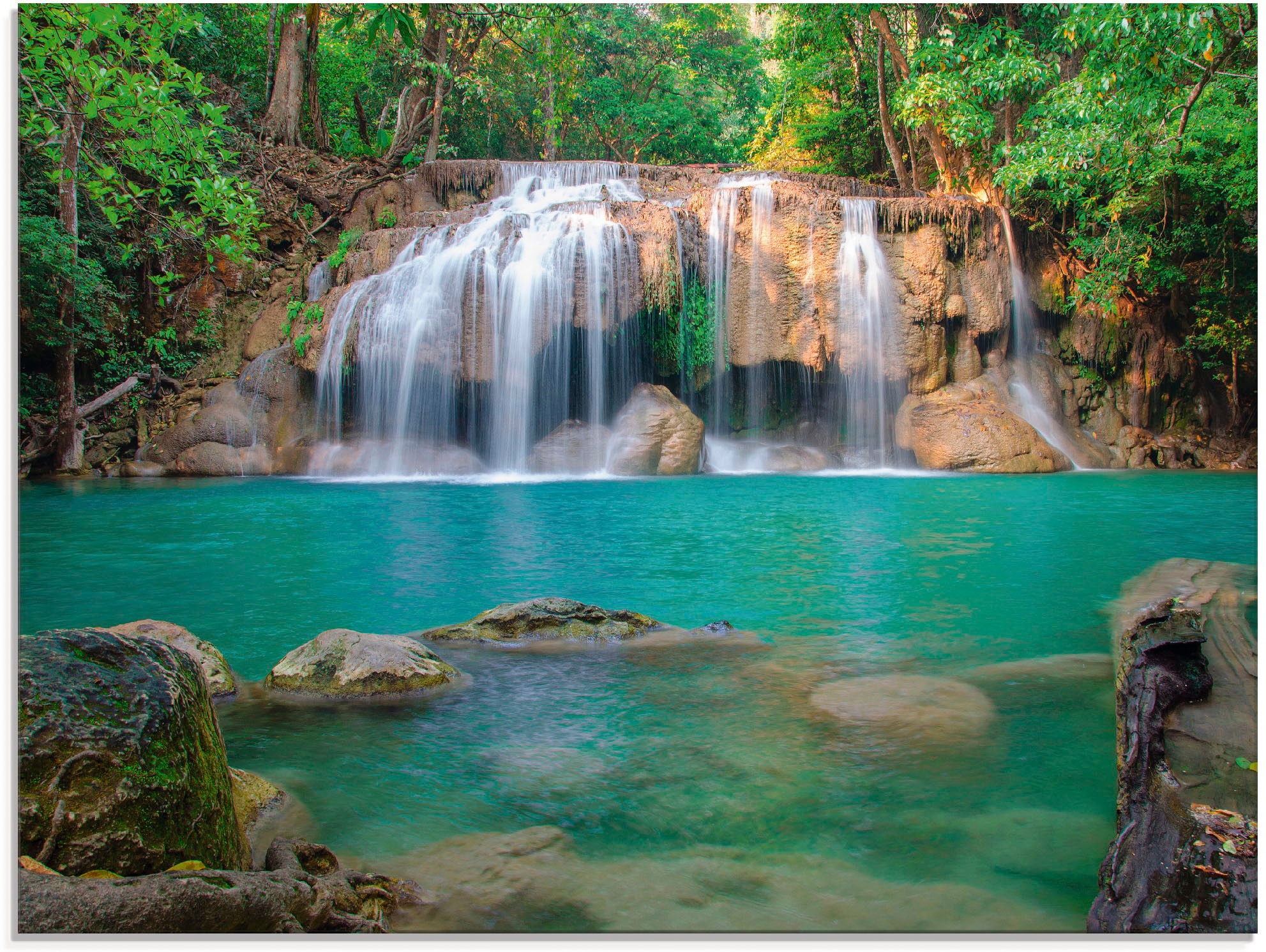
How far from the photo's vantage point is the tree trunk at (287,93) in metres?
20.0

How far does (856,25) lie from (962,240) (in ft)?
27.0

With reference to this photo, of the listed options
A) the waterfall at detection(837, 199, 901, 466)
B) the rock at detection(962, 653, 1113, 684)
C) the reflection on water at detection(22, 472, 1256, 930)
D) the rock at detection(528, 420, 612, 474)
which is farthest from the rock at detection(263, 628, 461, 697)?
the waterfall at detection(837, 199, 901, 466)

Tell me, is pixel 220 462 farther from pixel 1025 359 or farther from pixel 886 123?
pixel 886 123

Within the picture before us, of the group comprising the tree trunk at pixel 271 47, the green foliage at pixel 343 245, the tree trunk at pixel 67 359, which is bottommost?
the tree trunk at pixel 67 359

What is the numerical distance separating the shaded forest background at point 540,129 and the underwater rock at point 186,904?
3143 millimetres

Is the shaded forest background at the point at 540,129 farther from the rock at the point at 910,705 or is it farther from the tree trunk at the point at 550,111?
the rock at the point at 910,705

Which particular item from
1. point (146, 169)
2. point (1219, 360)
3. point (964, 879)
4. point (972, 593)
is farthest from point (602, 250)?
point (964, 879)

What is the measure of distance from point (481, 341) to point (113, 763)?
13274 millimetres

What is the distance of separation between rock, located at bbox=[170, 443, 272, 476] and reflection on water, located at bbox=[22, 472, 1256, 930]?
510 centimetres

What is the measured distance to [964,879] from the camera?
2404mm

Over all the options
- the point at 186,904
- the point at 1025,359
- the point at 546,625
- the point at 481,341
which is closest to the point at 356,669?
the point at 546,625

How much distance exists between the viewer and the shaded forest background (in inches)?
265

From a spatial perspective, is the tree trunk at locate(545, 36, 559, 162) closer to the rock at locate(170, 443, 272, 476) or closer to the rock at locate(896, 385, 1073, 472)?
the rock at locate(170, 443, 272, 476)

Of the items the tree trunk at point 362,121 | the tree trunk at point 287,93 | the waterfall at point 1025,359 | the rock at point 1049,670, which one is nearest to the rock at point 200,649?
the rock at point 1049,670
